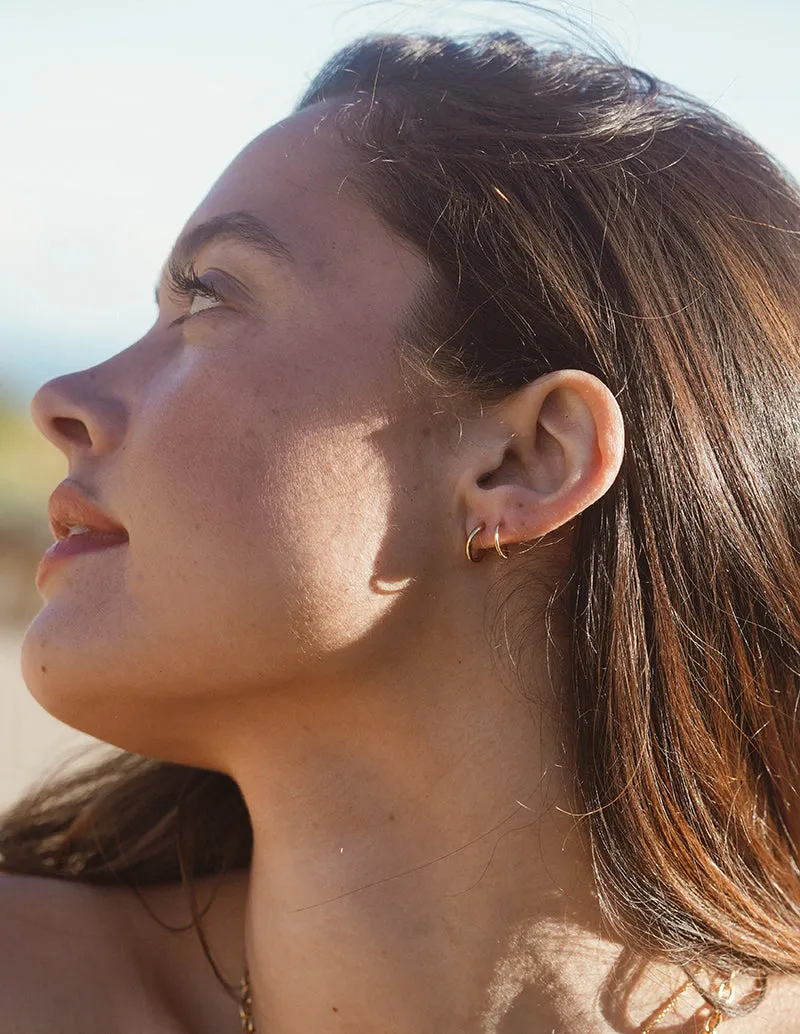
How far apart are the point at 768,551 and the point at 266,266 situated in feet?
3.32

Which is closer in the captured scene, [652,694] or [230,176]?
[652,694]

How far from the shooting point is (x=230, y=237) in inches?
79.0

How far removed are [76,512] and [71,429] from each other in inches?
6.2

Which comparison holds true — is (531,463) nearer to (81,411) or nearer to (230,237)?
(230,237)

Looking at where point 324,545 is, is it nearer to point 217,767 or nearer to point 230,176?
point 217,767

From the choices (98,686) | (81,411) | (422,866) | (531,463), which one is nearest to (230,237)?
(81,411)

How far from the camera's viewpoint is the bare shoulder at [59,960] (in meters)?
1.98

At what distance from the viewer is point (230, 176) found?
84.2 inches

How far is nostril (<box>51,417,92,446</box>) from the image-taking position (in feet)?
6.52

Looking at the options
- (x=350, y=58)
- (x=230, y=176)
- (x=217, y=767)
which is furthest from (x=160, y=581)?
(x=350, y=58)

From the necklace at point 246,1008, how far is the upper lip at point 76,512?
871 mm

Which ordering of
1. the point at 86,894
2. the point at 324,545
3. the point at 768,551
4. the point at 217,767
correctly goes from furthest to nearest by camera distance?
the point at 86,894 < the point at 217,767 < the point at 768,551 < the point at 324,545

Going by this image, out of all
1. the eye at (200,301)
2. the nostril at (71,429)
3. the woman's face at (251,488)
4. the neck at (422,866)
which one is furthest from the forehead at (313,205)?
the neck at (422,866)

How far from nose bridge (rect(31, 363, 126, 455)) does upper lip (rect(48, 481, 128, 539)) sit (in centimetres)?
8
